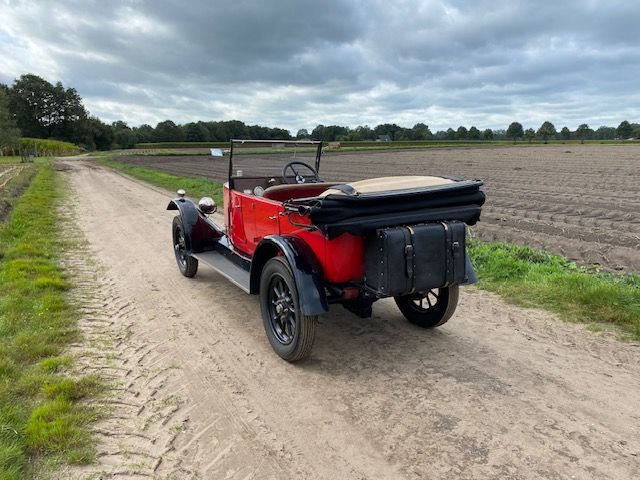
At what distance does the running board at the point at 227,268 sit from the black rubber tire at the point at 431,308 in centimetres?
156

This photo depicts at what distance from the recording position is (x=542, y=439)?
8.68 feet

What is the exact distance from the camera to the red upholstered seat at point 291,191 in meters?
4.83

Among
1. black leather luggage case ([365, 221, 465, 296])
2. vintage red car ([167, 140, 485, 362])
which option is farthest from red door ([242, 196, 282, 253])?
black leather luggage case ([365, 221, 465, 296])

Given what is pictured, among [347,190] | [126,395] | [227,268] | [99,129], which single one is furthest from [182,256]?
[99,129]

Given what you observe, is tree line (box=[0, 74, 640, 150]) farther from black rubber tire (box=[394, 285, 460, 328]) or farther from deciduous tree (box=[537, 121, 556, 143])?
black rubber tire (box=[394, 285, 460, 328])

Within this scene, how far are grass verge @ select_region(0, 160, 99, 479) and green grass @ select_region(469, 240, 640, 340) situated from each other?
4334mm

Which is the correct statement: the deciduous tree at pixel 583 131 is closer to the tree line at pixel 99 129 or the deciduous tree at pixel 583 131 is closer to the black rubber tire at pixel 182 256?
the tree line at pixel 99 129

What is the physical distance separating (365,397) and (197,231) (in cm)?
358

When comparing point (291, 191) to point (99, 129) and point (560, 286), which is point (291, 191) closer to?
point (560, 286)

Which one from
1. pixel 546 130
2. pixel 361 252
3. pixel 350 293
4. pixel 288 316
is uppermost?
pixel 546 130

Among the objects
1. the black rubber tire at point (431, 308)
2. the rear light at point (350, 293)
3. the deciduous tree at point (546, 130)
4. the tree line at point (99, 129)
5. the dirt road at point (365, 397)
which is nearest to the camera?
the dirt road at point (365, 397)

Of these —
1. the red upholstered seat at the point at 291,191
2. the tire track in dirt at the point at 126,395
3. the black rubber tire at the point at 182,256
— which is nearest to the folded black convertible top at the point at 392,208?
the red upholstered seat at the point at 291,191

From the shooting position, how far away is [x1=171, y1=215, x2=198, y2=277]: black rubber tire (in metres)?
6.10

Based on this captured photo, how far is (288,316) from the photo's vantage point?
3.82 metres
